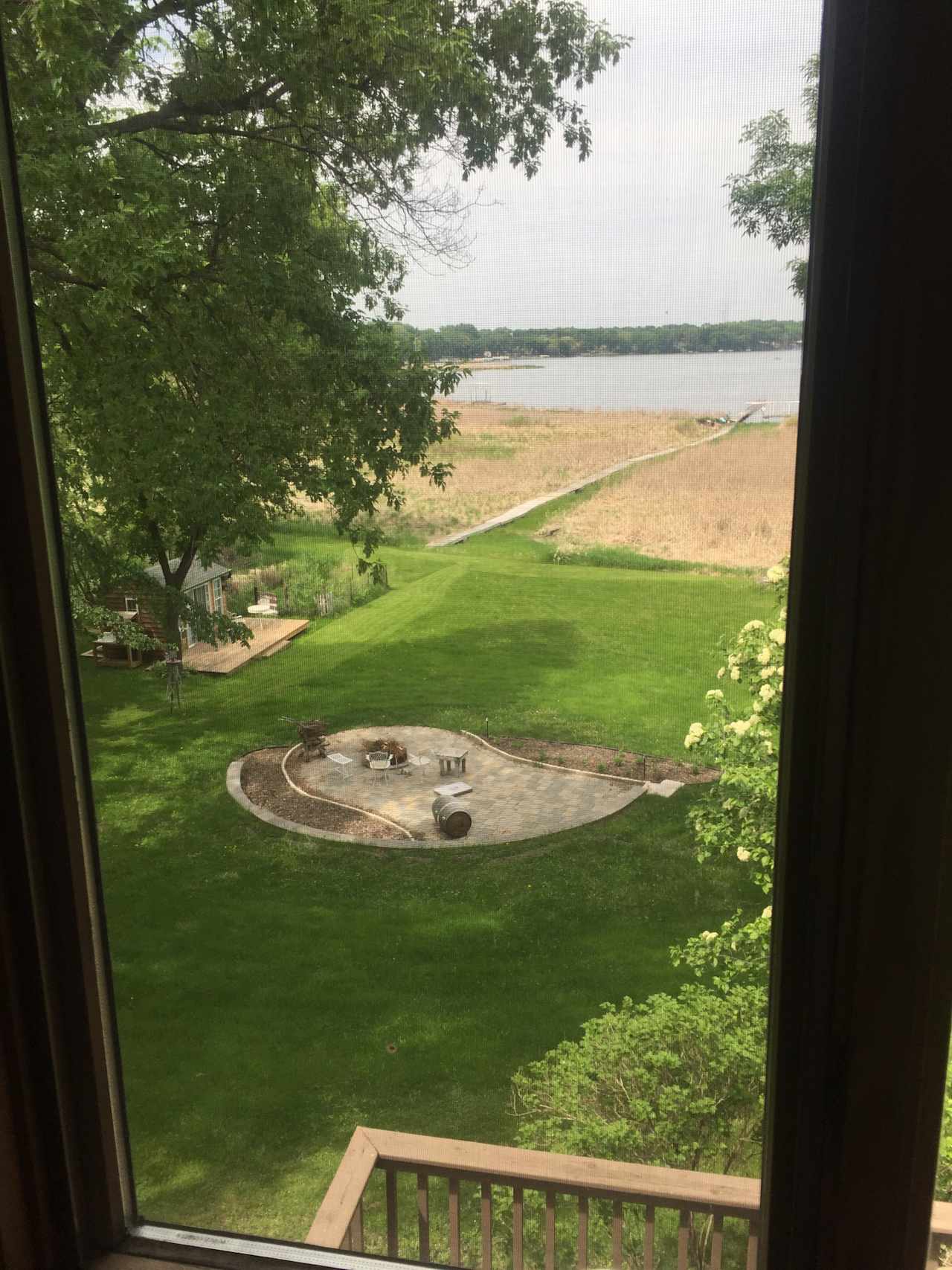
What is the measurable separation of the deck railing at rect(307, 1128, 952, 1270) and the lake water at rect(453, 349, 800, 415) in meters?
0.79

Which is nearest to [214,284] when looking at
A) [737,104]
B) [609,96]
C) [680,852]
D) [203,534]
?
[203,534]

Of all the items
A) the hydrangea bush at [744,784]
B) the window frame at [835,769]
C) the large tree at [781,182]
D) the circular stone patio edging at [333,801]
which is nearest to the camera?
the window frame at [835,769]

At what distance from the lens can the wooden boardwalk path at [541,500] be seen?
887 millimetres

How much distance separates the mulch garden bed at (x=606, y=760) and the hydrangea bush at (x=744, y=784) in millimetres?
25

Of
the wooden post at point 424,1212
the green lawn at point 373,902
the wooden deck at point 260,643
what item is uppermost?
the wooden deck at point 260,643

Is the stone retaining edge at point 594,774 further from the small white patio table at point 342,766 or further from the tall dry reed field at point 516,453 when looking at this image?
the tall dry reed field at point 516,453

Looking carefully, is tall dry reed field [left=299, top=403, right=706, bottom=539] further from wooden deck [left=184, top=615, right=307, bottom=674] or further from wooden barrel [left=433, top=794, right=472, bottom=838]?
wooden barrel [left=433, top=794, right=472, bottom=838]

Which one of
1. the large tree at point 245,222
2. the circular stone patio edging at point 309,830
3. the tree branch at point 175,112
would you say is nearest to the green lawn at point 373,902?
the circular stone patio edging at point 309,830

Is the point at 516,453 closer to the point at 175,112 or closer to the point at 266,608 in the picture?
the point at 266,608

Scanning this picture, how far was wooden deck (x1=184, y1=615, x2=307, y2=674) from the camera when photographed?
42.0 inches

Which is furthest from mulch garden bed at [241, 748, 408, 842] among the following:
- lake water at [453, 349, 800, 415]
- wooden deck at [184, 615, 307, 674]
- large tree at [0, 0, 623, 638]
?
lake water at [453, 349, 800, 415]

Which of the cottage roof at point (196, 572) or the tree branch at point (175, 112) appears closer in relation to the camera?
the tree branch at point (175, 112)

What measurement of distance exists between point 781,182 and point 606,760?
22.9 inches

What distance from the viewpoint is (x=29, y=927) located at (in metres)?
0.85
